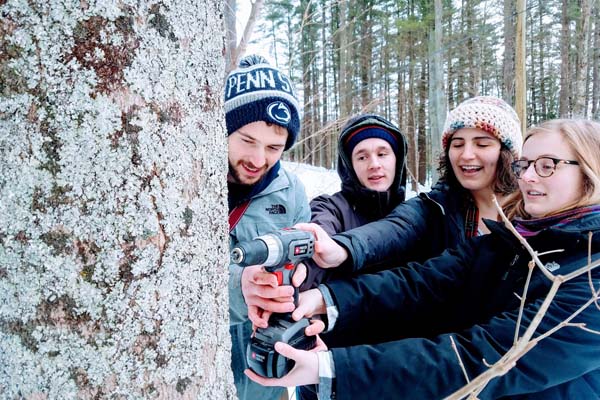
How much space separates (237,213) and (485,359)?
1.25 m

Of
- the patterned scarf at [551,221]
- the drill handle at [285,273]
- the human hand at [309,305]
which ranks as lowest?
the human hand at [309,305]

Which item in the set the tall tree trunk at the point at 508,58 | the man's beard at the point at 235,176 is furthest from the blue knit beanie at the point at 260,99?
the tall tree trunk at the point at 508,58

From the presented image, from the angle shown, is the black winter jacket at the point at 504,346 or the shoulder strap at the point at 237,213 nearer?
the black winter jacket at the point at 504,346

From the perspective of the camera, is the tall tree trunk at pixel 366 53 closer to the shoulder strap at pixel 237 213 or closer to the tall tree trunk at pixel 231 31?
the tall tree trunk at pixel 231 31

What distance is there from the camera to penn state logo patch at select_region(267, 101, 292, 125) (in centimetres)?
194

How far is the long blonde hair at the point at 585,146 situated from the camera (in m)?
1.42

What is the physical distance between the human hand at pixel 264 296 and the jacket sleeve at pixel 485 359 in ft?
0.83

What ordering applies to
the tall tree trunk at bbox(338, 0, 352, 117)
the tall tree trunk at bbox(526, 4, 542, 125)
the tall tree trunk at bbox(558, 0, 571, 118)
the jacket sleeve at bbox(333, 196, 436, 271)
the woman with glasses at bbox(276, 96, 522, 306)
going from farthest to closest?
the tall tree trunk at bbox(526, 4, 542, 125)
the tall tree trunk at bbox(558, 0, 571, 118)
the tall tree trunk at bbox(338, 0, 352, 117)
the woman with glasses at bbox(276, 96, 522, 306)
the jacket sleeve at bbox(333, 196, 436, 271)

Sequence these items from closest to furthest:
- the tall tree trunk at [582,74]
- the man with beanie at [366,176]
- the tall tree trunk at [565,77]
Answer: the man with beanie at [366,176]
the tall tree trunk at [582,74]
the tall tree trunk at [565,77]

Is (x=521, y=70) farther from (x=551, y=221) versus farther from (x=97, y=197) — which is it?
(x=97, y=197)

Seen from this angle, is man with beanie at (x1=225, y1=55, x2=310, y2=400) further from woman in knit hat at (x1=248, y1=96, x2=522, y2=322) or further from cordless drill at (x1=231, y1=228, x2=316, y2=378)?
cordless drill at (x1=231, y1=228, x2=316, y2=378)

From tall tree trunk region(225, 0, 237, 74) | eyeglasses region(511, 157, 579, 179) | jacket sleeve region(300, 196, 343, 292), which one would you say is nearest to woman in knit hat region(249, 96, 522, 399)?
jacket sleeve region(300, 196, 343, 292)

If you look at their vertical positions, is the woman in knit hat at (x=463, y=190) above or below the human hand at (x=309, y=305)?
above

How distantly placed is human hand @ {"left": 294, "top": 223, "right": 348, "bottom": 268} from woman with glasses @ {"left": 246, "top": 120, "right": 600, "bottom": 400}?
11cm
